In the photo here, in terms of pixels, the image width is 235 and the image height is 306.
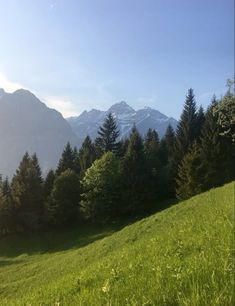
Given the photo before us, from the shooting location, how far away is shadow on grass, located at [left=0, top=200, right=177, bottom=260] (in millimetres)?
58781

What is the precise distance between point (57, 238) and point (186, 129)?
118 ft

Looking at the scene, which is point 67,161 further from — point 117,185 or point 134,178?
point 134,178

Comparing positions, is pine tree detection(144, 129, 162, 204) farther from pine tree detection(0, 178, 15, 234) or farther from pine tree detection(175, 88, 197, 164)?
pine tree detection(0, 178, 15, 234)

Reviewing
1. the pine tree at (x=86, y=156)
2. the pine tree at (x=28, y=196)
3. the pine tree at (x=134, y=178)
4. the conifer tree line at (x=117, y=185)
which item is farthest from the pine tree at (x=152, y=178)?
the pine tree at (x=28, y=196)

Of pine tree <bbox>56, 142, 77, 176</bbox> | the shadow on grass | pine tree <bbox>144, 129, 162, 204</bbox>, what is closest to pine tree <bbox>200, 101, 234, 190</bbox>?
the shadow on grass

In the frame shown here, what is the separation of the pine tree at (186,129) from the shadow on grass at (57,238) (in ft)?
45.9

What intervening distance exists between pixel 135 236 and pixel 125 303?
2110 cm

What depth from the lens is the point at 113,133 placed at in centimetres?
9256

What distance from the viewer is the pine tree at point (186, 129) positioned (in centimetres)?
8000

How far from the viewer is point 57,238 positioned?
6512 centimetres

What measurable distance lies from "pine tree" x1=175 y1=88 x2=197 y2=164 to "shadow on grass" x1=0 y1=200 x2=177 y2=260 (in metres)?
14.0

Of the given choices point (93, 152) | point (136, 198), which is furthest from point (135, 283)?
point (93, 152)

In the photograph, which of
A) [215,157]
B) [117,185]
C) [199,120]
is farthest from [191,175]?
[199,120]

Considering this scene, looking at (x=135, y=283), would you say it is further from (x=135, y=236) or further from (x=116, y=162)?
(x=116, y=162)
